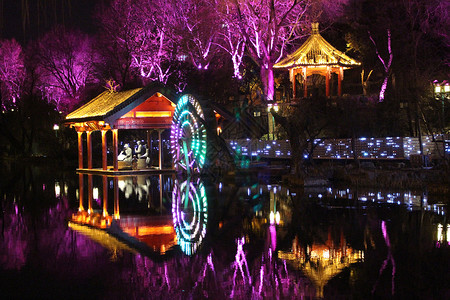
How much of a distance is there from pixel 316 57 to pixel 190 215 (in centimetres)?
3002

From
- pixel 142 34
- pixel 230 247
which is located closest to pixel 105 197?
pixel 230 247

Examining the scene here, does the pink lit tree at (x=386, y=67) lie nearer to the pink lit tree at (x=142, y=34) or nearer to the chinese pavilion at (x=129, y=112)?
the chinese pavilion at (x=129, y=112)

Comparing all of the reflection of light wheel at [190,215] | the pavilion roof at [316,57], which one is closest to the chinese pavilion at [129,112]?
the reflection of light wheel at [190,215]

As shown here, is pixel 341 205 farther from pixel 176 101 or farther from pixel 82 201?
pixel 176 101

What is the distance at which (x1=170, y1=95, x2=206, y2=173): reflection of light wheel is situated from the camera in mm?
29391

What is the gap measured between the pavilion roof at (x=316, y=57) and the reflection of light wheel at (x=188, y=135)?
46.5 feet

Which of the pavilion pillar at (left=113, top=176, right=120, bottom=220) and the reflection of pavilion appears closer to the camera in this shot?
the reflection of pavilion

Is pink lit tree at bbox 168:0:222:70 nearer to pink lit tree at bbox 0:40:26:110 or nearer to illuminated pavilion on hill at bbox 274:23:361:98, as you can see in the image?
illuminated pavilion on hill at bbox 274:23:361:98

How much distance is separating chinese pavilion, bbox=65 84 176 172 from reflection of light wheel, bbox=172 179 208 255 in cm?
901

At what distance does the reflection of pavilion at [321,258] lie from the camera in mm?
8844

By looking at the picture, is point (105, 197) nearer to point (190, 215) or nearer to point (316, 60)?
point (190, 215)

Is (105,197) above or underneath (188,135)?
underneath

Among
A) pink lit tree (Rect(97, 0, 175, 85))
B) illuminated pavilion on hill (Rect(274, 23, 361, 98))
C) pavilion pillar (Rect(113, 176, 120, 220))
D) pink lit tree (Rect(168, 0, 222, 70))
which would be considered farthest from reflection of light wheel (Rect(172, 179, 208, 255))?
pink lit tree (Rect(97, 0, 175, 85))

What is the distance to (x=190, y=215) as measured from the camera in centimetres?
1579
